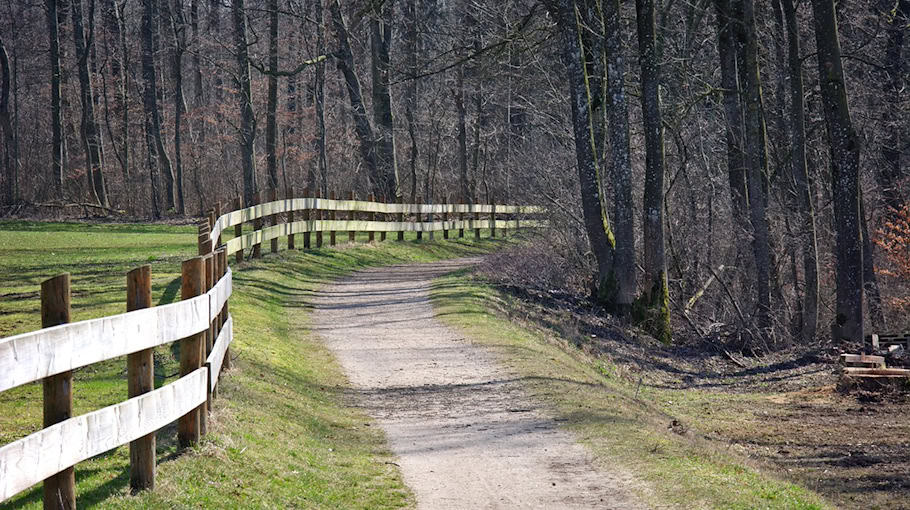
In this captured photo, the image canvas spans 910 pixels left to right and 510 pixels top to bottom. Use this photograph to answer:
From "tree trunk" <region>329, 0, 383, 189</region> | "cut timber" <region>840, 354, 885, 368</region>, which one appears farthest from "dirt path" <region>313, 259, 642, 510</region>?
"tree trunk" <region>329, 0, 383, 189</region>

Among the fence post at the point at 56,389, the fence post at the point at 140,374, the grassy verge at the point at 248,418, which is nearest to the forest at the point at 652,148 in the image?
the grassy verge at the point at 248,418

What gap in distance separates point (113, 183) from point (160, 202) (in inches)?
224

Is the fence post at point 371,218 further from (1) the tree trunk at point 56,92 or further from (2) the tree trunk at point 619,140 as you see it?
(1) the tree trunk at point 56,92

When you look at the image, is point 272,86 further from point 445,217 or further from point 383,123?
point 445,217

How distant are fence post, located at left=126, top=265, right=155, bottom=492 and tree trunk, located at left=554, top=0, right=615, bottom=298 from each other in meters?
14.5

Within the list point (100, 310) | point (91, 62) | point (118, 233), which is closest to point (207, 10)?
point (91, 62)

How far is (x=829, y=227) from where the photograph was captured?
90.9 feet

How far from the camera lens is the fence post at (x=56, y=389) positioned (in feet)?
17.7

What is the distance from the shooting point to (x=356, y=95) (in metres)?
34.3

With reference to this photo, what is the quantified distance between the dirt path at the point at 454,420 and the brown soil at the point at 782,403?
8.78 ft

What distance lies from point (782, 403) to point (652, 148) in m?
5.95

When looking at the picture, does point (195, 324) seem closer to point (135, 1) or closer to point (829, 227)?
point (829, 227)

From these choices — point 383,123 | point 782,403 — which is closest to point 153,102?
point 383,123

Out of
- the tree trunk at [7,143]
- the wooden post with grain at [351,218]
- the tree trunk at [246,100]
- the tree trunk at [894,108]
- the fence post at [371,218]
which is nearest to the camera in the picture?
the tree trunk at [894,108]
